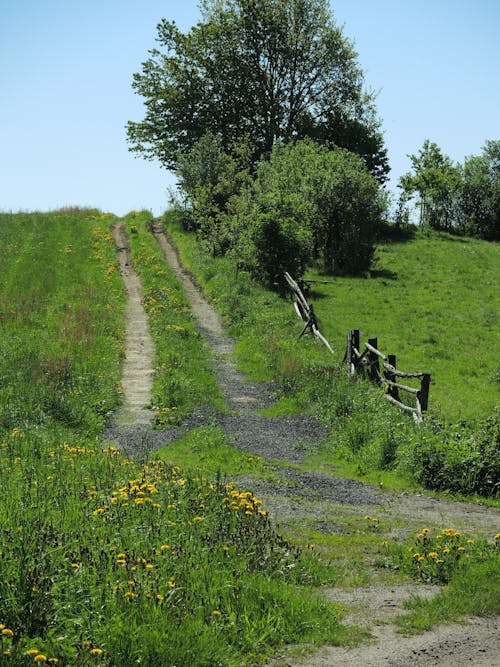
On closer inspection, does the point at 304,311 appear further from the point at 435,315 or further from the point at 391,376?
the point at 391,376

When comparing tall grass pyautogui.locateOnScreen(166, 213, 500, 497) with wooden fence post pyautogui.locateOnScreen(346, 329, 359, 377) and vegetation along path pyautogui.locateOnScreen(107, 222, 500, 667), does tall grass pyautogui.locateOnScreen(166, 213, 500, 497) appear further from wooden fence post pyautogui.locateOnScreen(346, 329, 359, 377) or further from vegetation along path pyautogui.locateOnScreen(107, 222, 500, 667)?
vegetation along path pyautogui.locateOnScreen(107, 222, 500, 667)

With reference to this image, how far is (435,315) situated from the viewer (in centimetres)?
3216

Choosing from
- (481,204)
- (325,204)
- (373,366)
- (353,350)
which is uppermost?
(481,204)

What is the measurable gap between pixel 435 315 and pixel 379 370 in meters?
11.0

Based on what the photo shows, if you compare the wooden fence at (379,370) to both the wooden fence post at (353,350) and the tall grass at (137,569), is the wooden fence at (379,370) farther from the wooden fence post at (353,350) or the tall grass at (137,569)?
the tall grass at (137,569)

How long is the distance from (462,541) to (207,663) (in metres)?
4.22

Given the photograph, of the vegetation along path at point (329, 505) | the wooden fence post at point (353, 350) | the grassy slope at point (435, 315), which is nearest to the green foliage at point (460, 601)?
the vegetation along path at point (329, 505)

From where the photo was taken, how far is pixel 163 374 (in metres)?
21.1

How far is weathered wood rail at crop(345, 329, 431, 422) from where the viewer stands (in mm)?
15505

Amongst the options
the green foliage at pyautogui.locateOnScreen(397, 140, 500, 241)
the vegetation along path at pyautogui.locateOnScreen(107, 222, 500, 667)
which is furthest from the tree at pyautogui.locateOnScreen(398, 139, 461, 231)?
the vegetation along path at pyautogui.locateOnScreen(107, 222, 500, 667)

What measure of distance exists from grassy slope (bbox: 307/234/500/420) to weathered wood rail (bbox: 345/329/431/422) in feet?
2.21

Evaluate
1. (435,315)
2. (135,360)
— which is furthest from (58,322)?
A: (435,315)

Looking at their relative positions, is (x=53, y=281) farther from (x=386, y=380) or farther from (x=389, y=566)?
(x=389, y=566)

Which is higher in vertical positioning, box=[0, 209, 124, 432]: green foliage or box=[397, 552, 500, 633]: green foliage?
box=[0, 209, 124, 432]: green foliage
